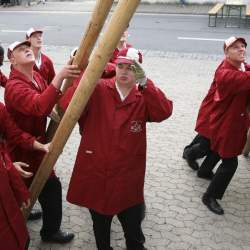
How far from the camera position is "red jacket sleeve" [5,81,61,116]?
290 cm

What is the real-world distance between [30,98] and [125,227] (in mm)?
1404

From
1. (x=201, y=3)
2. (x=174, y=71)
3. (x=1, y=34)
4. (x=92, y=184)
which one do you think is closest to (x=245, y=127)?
(x=92, y=184)

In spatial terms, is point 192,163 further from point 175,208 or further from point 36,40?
point 36,40

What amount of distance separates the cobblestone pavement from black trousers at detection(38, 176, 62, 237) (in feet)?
0.56

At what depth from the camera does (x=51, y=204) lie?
379 cm

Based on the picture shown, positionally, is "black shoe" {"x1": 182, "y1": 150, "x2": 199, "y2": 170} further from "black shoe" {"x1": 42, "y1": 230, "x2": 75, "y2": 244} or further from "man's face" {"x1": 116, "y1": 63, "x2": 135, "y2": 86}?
"man's face" {"x1": 116, "y1": 63, "x2": 135, "y2": 86}

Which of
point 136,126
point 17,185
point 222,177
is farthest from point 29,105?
point 222,177

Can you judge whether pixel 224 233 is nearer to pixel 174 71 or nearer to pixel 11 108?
pixel 11 108

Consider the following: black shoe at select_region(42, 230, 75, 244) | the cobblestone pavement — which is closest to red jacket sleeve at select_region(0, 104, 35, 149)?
black shoe at select_region(42, 230, 75, 244)

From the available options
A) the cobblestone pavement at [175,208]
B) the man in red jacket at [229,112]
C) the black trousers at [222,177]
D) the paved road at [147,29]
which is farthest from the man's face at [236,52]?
the paved road at [147,29]

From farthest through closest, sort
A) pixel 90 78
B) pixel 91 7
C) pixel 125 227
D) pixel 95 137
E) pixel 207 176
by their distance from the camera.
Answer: pixel 91 7 < pixel 207 176 < pixel 125 227 < pixel 95 137 < pixel 90 78

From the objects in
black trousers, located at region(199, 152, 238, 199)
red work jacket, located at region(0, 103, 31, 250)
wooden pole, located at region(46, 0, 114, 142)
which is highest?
wooden pole, located at region(46, 0, 114, 142)

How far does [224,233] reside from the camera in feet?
13.6

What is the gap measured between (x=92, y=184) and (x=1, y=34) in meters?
12.6
